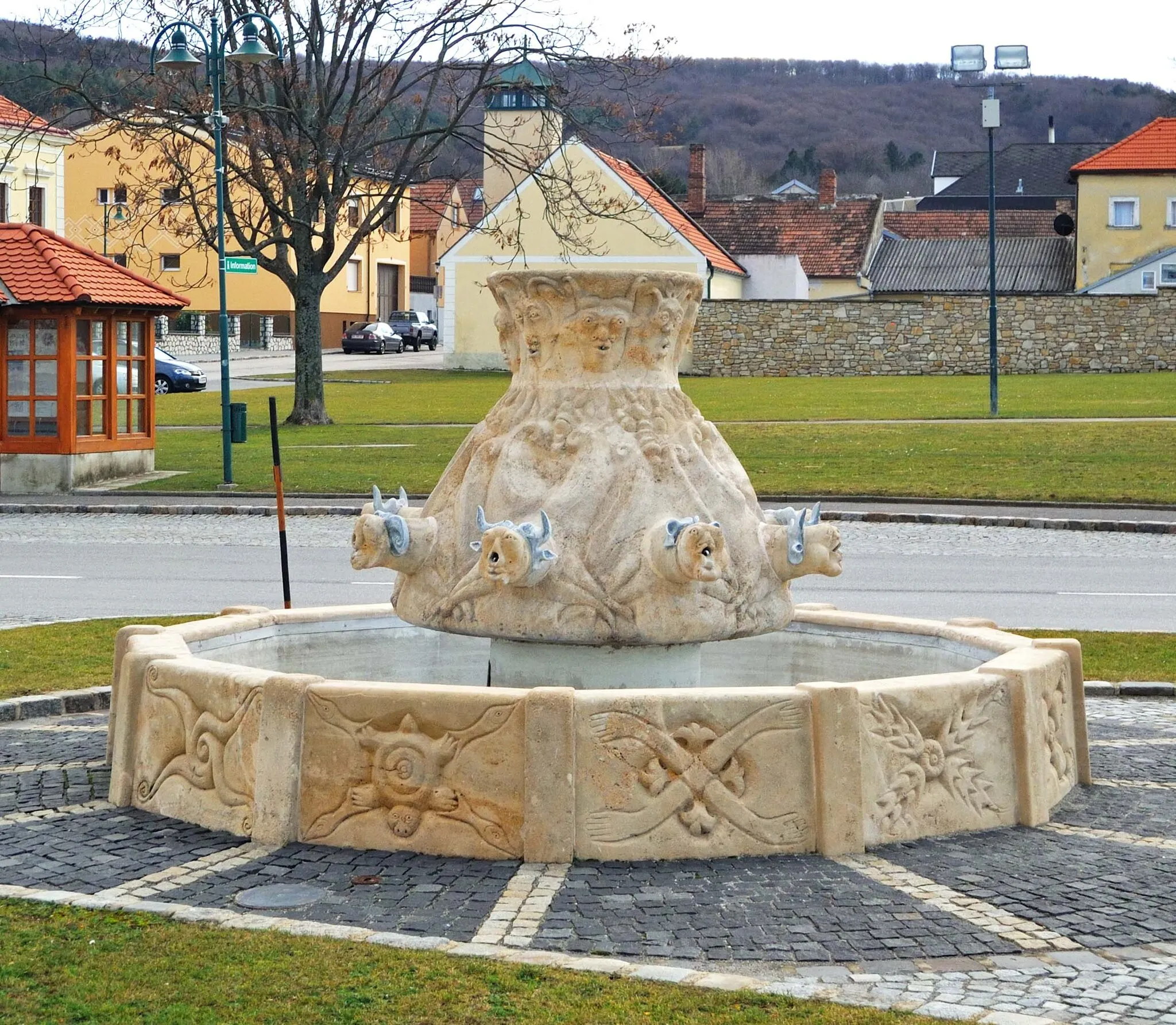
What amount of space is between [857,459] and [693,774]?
74.9ft

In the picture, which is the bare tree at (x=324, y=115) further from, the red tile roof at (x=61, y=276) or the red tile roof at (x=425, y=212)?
the red tile roof at (x=425, y=212)

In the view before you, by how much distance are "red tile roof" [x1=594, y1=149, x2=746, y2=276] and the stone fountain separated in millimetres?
46527

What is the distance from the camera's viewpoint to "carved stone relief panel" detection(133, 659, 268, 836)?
312 inches

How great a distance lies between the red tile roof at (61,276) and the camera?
2502 centimetres

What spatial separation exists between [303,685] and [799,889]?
7.78 ft

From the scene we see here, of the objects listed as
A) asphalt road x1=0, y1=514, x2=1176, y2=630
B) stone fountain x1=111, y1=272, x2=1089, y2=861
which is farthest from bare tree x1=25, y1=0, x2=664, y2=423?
stone fountain x1=111, y1=272, x2=1089, y2=861

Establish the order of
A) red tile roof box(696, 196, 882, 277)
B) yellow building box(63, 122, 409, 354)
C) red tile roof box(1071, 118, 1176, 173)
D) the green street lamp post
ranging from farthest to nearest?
red tile roof box(696, 196, 882, 277) → red tile roof box(1071, 118, 1176, 173) → yellow building box(63, 122, 409, 354) → the green street lamp post

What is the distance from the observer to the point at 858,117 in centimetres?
15925

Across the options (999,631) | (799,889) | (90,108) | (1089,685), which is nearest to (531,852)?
(799,889)

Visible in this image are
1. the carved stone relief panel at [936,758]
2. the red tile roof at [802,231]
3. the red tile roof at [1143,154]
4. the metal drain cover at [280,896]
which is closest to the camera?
the metal drain cover at [280,896]

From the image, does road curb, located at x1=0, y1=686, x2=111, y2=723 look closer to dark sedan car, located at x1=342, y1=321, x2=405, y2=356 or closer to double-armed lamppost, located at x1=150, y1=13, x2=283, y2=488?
double-armed lamppost, located at x1=150, y1=13, x2=283, y2=488

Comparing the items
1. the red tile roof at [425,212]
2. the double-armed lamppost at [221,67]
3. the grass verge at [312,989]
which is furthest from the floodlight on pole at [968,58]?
the red tile roof at [425,212]

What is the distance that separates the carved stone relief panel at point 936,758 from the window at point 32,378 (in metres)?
20.1

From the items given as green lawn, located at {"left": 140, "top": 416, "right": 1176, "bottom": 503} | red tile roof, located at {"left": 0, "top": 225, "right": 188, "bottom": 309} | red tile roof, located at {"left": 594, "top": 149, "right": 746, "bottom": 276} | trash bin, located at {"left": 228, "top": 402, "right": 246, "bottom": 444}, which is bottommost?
green lawn, located at {"left": 140, "top": 416, "right": 1176, "bottom": 503}
